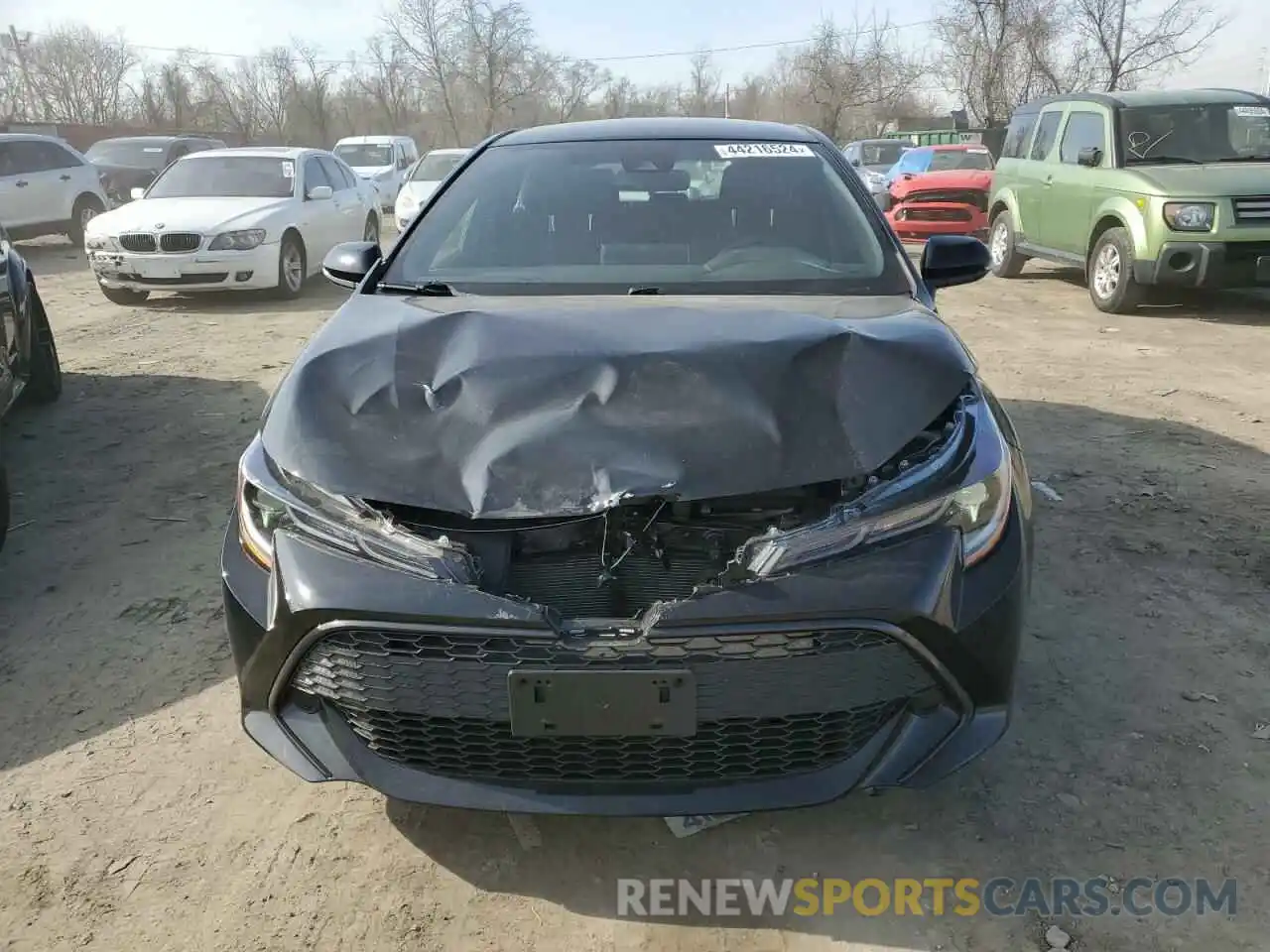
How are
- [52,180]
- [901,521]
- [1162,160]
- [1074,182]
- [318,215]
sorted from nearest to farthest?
1. [901,521]
2. [1162,160]
3. [1074,182]
4. [318,215]
5. [52,180]

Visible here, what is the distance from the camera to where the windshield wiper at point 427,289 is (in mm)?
2973

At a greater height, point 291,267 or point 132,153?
point 132,153

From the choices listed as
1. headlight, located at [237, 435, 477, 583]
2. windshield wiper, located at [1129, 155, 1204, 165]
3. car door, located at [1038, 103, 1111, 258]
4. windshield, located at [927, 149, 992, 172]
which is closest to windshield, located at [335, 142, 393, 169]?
windshield, located at [927, 149, 992, 172]

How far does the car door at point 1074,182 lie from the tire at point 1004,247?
82 centimetres

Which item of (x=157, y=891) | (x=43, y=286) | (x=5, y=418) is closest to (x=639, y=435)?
(x=157, y=891)

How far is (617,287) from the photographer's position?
2969mm

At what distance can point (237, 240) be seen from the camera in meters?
9.54

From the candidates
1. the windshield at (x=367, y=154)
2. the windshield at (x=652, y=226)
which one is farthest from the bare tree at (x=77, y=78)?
the windshield at (x=652, y=226)

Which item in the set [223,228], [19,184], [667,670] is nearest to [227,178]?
[223,228]

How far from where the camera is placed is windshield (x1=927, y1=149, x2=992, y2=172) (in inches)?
579

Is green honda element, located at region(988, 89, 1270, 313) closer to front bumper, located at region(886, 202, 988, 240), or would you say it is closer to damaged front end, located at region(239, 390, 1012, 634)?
front bumper, located at region(886, 202, 988, 240)

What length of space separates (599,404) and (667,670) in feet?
2.02

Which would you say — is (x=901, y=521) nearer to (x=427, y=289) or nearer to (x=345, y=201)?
(x=427, y=289)

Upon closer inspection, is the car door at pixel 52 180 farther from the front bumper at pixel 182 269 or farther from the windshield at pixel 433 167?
the front bumper at pixel 182 269
